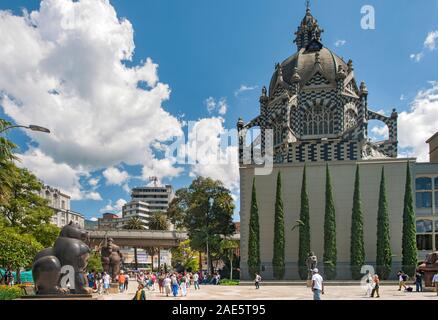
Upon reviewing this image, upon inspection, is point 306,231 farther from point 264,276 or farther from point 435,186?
point 435,186

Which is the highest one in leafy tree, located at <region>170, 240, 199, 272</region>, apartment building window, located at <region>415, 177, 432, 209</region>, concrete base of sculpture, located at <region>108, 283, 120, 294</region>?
apartment building window, located at <region>415, 177, 432, 209</region>

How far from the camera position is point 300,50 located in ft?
201

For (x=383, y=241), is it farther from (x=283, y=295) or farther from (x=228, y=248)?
(x=228, y=248)

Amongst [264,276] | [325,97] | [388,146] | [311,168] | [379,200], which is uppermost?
[325,97]

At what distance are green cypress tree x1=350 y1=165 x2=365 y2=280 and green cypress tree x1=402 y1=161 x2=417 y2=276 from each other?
11.7 ft

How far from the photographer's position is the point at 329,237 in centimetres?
4291

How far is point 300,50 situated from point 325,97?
9.87 meters

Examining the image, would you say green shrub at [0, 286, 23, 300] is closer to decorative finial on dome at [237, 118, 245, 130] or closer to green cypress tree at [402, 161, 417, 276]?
green cypress tree at [402, 161, 417, 276]

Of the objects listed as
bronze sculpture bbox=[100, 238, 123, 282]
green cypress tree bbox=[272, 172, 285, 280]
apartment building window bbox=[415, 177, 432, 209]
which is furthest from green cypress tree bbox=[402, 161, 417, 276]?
bronze sculpture bbox=[100, 238, 123, 282]

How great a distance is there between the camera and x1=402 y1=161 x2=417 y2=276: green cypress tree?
41781 millimetres

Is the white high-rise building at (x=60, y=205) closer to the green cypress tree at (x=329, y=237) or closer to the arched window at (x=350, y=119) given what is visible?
the arched window at (x=350, y=119)
